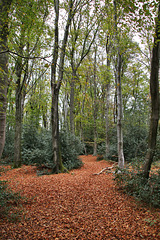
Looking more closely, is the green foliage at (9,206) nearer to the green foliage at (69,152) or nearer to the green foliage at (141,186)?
the green foliage at (141,186)

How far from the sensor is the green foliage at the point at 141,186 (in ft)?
12.1

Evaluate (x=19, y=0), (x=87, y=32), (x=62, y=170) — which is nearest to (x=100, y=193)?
(x=62, y=170)

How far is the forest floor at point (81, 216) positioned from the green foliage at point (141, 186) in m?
0.19

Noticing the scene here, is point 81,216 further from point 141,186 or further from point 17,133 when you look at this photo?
point 17,133

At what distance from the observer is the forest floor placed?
272cm

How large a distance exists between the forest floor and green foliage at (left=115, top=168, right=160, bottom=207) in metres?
0.19

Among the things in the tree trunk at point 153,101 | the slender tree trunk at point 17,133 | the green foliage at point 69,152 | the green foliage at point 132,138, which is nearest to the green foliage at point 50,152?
the green foliage at point 69,152

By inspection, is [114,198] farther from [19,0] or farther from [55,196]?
[19,0]

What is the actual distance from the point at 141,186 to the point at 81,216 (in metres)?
1.77

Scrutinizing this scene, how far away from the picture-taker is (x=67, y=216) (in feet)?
10.8

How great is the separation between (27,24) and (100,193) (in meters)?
7.04

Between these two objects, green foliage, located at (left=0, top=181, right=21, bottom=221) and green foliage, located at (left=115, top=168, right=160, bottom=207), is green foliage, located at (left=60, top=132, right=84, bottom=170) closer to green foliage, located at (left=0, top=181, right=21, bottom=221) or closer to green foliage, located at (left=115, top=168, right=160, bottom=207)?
green foliage, located at (left=115, top=168, right=160, bottom=207)

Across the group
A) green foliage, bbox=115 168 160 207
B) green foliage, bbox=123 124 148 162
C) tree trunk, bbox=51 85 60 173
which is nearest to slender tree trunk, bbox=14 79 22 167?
tree trunk, bbox=51 85 60 173

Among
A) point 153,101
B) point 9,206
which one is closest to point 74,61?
point 153,101
